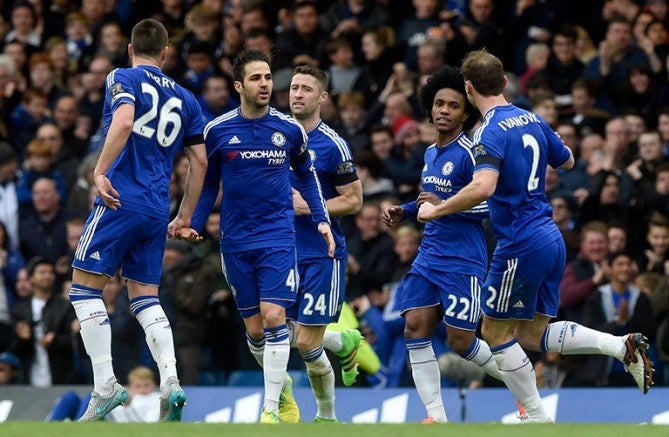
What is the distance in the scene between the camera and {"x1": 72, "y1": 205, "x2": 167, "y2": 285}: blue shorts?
455 inches

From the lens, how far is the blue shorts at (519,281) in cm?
1175

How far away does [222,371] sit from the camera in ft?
56.5

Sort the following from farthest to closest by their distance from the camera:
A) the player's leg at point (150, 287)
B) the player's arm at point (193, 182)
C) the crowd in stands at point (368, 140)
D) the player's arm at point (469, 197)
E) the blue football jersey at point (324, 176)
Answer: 1. the crowd in stands at point (368, 140)
2. the blue football jersey at point (324, 176)
3. the player's arm at point (193, 182)
4. the player's leg at point (150, 287)
5. the player's arm at point (469, 197)

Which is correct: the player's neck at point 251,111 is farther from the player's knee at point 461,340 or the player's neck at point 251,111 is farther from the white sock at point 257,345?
the player's knee at point 461,340

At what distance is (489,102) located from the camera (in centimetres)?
1176

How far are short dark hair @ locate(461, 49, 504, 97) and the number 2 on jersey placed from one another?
7.08 ft

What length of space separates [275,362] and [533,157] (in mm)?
2504

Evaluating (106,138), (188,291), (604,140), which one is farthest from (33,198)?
(106,138)

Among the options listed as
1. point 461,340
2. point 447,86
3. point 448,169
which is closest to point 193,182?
point 448,169

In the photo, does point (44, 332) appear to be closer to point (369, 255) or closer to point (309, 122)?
point (369, 255)

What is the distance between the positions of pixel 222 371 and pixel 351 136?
133 inches

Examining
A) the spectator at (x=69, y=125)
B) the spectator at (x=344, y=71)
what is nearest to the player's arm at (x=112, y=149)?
the spectator at (x=344, y=71)

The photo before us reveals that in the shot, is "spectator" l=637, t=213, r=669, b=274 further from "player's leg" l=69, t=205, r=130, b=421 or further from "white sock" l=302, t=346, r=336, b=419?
"player's leg" l=69, t=205, r=130, b=421

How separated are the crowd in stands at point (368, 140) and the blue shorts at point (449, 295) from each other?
3.28m
